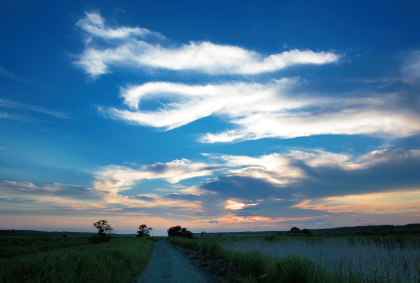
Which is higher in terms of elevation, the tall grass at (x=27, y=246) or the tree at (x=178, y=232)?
the tall grass at (x=27, y=246)

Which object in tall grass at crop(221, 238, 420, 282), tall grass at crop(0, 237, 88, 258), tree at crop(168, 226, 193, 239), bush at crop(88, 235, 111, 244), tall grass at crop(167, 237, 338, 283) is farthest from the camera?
tree at crop(168, 226, 193, 239)

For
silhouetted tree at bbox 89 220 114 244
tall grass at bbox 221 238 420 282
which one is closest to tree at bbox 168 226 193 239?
silhouetted tree at bbox 89 220 114 244

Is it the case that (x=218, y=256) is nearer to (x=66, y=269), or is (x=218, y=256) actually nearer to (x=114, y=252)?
(x=114, y=252)

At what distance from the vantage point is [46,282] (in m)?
7.96

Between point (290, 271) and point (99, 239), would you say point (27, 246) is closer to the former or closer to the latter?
point (99, 239)

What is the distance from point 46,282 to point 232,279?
376 inches

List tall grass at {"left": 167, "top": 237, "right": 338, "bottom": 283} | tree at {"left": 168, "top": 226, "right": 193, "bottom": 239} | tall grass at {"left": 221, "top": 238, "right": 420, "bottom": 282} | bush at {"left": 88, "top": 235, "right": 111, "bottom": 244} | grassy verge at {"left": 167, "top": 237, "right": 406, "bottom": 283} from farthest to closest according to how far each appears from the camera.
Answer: tree at {"left": 168, "top": 226, "right": 193, "bottom": 239} → bush at {"left": 88, "top": 235, "right": 111, "bottom": 244} → tall grass at {"left": 221, "top": 238, "right": 420, "bottom": 282} → tall grass at {"left": 167, "top": 237, "right": 338, "bottom": 283} → grassy verge at {"left": 167, "top": 237, "right": 406, "bottom": 283}

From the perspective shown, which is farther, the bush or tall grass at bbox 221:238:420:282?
the bush

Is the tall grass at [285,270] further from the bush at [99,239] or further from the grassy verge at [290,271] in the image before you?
the bush at [99,239]

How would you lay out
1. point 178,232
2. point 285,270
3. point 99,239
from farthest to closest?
point 178,232 < point 99,239 < point 285,270

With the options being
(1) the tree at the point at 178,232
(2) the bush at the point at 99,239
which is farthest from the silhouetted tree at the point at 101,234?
(1) the tree at the point at 178,232

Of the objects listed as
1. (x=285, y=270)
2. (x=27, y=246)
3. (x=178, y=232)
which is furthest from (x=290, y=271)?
(x=178, y=232)

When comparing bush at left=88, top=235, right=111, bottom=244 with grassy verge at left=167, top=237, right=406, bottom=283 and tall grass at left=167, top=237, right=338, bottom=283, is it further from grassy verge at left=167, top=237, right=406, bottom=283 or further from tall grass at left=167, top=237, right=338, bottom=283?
tall grass at left=167, top=237, right=338, bottom=283

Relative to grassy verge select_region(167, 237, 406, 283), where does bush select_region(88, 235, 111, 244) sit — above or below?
below
